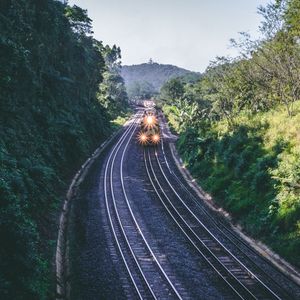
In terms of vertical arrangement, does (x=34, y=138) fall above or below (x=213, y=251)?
above

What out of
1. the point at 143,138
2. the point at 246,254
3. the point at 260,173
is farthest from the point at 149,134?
the point at 246,254

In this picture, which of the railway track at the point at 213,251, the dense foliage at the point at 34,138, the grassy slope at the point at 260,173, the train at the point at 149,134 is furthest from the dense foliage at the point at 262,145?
the dense foliage at the point at 34,138

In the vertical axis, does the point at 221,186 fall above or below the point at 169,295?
above

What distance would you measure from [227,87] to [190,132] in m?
6.16

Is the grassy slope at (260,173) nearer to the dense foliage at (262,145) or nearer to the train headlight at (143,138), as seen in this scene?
the dense foliage at (262,145)

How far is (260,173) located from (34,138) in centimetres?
1391

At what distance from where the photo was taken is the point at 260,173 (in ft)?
75.2

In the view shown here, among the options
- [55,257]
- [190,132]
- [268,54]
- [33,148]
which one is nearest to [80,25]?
[190,132]

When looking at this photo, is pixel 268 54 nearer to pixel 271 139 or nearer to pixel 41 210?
pixel 271 139

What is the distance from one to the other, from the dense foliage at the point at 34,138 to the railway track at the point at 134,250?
299 centimetres

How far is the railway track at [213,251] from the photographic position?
14732mm

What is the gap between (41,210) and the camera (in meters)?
19.4

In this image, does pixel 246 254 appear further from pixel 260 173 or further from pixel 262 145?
pixel 262 145

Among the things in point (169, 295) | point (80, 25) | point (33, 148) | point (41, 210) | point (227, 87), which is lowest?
point (169, 295)
